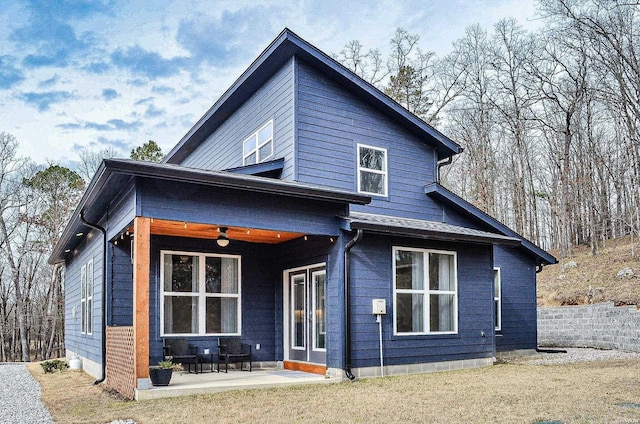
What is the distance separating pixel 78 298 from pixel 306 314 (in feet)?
21.7

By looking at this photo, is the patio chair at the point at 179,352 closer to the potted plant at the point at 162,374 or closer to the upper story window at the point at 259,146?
the potted plant at the point at 162,374

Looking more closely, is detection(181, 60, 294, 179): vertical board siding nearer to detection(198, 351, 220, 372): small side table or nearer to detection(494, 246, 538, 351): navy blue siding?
detection(198, 351, 220, 372): small side table

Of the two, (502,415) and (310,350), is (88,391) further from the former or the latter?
(502,415)

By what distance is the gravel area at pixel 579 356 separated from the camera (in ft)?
38.5

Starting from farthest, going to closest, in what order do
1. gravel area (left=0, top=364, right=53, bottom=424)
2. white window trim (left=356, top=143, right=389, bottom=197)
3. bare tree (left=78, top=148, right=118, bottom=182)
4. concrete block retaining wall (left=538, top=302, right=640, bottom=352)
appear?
bare tree (left=78, top=148, right=118, bottom=182) → concrete block retaining wall (left=538, top=302, right=640, bottom=352) → white window trim (left=356, top=143, right=389, bottom=197) → gravel area (left=0, top=364, right=53, bottom=424)

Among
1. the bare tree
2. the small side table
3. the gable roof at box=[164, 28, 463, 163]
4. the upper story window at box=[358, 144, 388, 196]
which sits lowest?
the small side table

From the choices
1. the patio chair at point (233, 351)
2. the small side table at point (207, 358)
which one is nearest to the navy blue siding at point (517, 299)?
the patio chair at point (233, 351)

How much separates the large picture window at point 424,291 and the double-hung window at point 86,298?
6.31 meters

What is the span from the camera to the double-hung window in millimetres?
12062

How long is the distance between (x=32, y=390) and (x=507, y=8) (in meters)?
22.6

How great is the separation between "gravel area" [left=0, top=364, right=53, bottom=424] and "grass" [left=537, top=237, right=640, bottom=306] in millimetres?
13146

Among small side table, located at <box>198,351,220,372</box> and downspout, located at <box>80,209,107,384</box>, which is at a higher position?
downspout, located at <box>80,209,107,384</box>

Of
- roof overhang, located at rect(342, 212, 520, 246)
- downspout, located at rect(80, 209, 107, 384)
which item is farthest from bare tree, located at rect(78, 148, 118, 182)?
roof overhang, located at rect(342, 212, 520, 246)

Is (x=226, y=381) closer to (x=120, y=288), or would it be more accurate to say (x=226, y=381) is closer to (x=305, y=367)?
(x=305, y=367)
